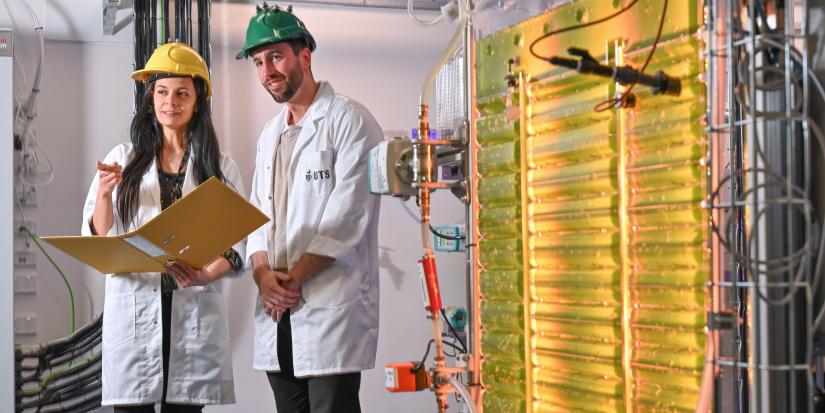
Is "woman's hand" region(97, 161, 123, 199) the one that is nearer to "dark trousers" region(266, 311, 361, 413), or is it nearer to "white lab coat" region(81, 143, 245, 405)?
A: "white lab coat" region(81, 143, 245, 405)

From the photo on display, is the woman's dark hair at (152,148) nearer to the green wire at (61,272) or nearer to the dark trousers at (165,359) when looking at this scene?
the dark trousers at (165,359)

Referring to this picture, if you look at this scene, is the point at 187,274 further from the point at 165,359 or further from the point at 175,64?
the point at 175,64

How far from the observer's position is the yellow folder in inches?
106

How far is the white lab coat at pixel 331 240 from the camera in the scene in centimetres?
304

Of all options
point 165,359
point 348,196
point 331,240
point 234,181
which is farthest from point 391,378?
point 234,181

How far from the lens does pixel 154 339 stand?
10.3 feet

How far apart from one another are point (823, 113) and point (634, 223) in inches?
16.6

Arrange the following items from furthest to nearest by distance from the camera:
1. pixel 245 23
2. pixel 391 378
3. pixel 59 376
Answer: pixel 245 23
pixel 59 376
pixel 391 378

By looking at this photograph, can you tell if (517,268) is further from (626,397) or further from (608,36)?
(608,36)

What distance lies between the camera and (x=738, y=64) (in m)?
1.74

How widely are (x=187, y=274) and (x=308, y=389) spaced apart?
1.77 ft

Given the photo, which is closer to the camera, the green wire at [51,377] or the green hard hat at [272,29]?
the green hard hat at [272,29]

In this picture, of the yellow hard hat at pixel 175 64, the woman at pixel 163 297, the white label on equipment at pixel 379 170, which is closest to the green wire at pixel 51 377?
the woman at pixel 163 297

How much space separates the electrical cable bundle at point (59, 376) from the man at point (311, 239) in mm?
1582
